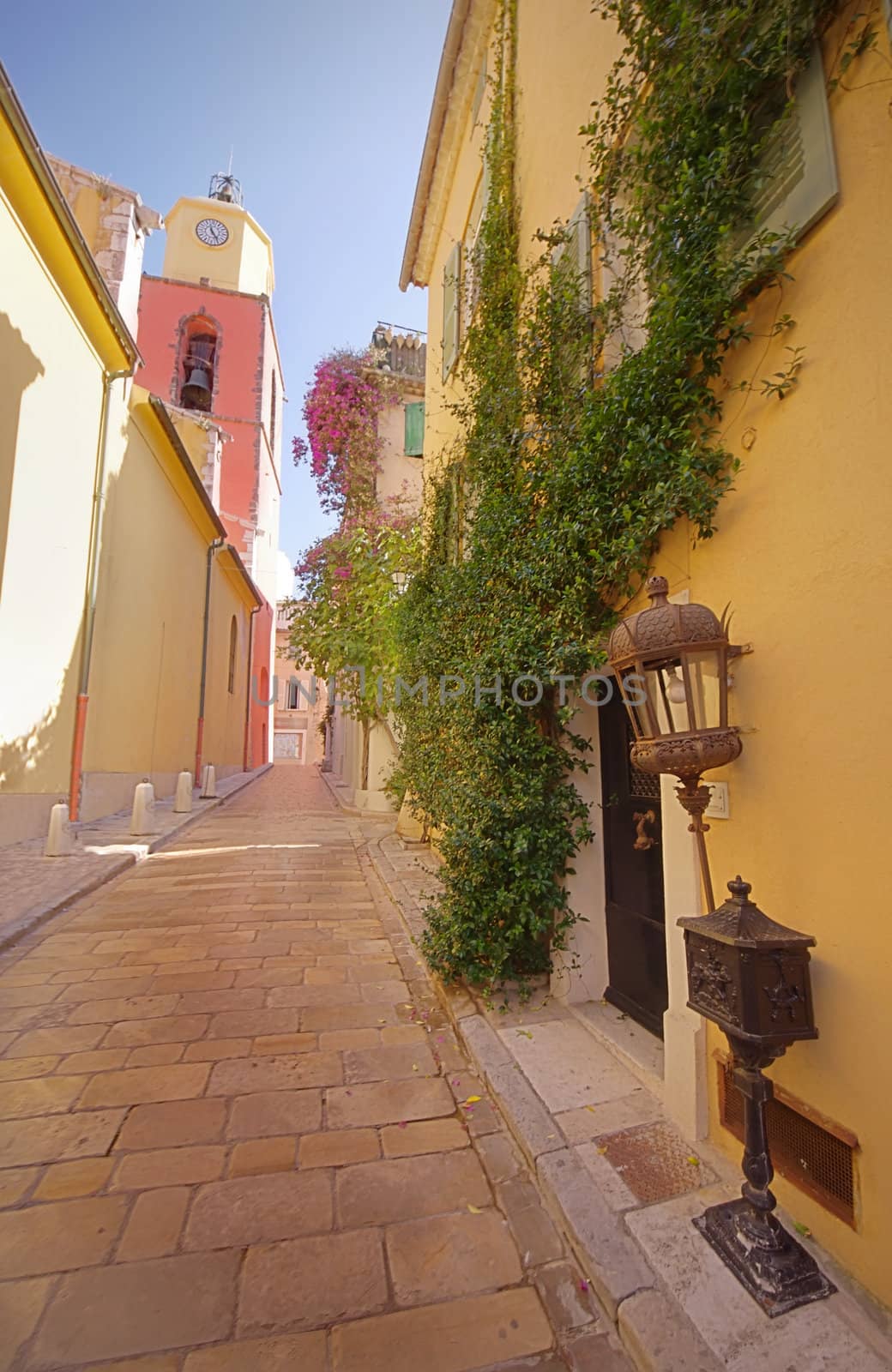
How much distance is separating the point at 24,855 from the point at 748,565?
303 inches

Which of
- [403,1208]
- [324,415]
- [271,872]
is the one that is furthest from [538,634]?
[324,415]

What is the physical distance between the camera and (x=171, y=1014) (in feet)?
11.2

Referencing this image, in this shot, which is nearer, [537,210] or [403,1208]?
[403,1208]

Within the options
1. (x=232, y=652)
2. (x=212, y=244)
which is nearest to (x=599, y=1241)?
(x=232, y=652)

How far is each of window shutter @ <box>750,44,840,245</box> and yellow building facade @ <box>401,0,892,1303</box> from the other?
27 millimetres

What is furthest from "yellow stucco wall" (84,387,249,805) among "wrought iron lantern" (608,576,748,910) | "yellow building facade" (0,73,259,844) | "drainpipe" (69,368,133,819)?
"wrought iron lantern" (608,576,748,910)

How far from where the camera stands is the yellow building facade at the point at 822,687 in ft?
5.71

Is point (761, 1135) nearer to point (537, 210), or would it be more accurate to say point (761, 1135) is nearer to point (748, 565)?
point (748, 565)

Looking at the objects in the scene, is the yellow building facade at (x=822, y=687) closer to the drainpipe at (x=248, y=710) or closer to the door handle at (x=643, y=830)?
the door handle at (x=643, y=830)

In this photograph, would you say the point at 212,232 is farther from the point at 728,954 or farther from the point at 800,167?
the point at 728,954

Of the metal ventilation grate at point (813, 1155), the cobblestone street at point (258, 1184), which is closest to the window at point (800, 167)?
the metal ventilation grate at point (813, 1155)

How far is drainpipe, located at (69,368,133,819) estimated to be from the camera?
28.1 ft

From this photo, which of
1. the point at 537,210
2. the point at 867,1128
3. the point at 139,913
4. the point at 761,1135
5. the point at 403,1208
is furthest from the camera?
the point at 139,913

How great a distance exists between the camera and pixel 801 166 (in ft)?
7.00
